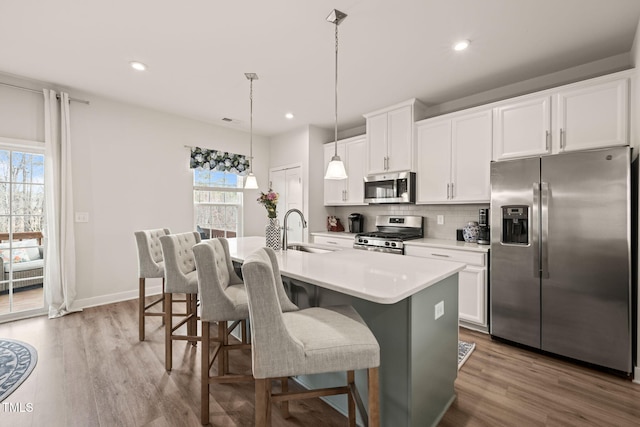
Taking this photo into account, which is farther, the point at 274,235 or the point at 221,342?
the point at 274,235

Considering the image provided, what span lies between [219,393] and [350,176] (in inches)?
134

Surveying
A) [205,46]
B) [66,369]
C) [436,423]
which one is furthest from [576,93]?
[66,369]

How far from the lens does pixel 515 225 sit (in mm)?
2639

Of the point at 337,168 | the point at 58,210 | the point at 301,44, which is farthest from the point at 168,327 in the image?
the point at 301,44

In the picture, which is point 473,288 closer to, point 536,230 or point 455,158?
point 536,230

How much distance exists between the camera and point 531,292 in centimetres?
252

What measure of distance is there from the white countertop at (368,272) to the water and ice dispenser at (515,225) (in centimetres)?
119

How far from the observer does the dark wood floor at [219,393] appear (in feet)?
5.66

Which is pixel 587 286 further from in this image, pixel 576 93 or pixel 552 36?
pixel 552 36

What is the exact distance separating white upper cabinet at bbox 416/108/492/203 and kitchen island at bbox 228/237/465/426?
177cm

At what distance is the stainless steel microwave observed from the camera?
3.74 metres

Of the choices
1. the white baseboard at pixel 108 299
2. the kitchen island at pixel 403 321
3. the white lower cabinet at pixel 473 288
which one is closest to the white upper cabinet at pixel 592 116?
the white lower cabinet at pixel 473 288

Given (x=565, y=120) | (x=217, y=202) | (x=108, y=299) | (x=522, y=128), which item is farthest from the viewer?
(x=217, y=202)

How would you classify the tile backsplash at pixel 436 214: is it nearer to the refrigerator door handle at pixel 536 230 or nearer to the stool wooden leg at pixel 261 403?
the refrigerator door handle at pixel 536 230
